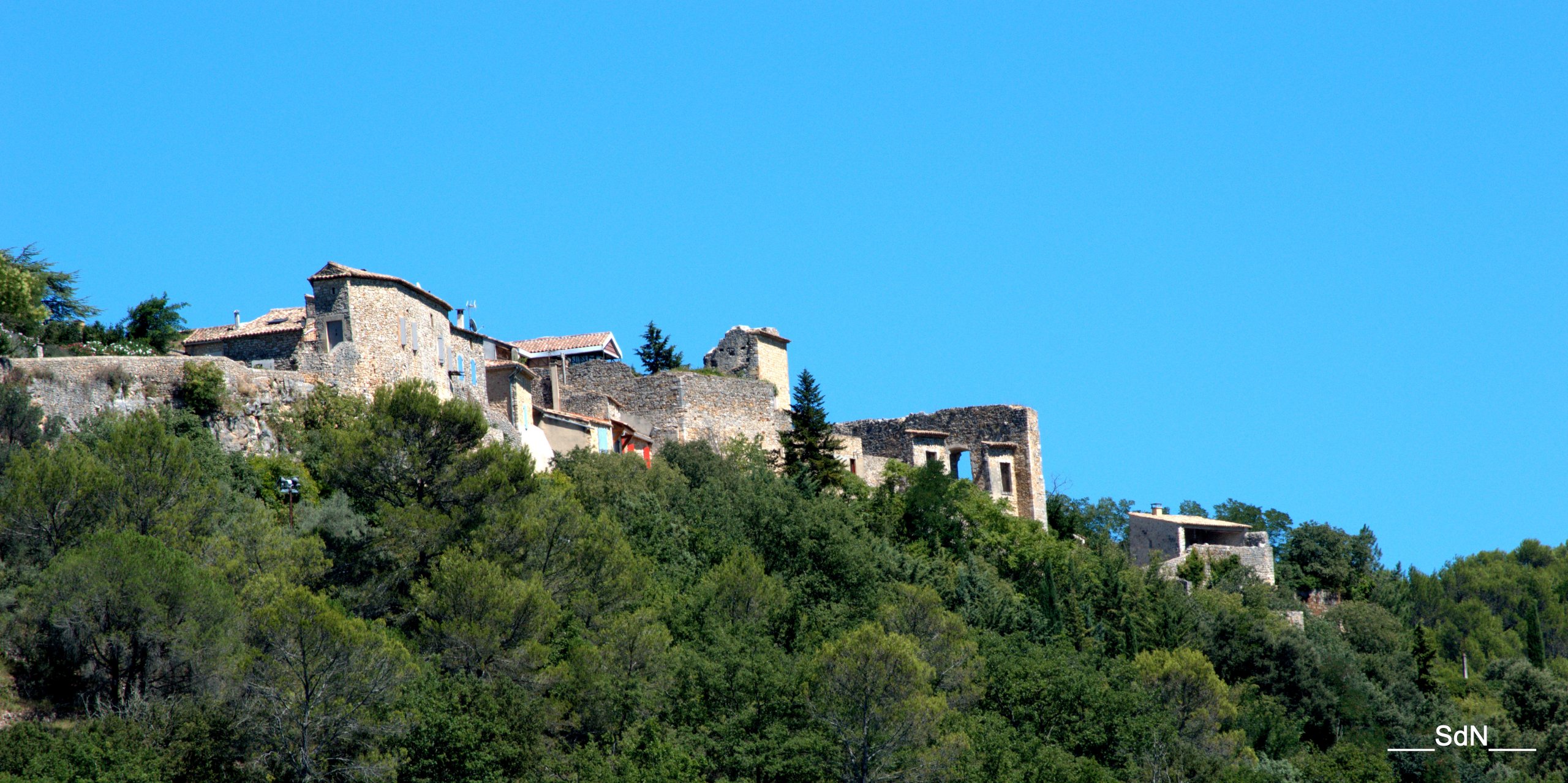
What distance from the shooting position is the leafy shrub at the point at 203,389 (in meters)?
41.3

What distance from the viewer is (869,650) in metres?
36.3

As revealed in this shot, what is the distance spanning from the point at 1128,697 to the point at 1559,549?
170ft

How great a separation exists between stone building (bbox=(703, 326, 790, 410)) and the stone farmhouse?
4 cm

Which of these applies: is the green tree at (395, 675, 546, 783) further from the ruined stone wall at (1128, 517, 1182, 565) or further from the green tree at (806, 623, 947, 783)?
the ruined stone wall at (1128, 517, 1182, 565)

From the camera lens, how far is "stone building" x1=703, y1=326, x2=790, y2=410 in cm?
5638

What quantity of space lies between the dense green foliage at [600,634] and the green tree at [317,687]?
6 centimetres

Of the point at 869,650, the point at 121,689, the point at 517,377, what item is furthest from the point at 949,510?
the point at 121,689

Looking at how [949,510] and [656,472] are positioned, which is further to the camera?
[949,510]

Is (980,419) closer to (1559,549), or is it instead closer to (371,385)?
(371,385)

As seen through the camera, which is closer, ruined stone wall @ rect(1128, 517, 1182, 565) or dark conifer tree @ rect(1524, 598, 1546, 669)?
ruined stone wall @ rect(1128, 517, 1182, 565)

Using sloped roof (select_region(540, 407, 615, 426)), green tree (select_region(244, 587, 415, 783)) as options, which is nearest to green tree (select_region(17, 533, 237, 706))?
green tree (select_region(244, 587, 415, 783))

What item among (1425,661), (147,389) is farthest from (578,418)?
(1425,661)

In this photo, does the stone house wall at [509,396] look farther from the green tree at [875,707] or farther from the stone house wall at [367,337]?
the green tree at [875,707]

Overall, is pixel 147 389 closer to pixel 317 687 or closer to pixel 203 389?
pixel 203 389
